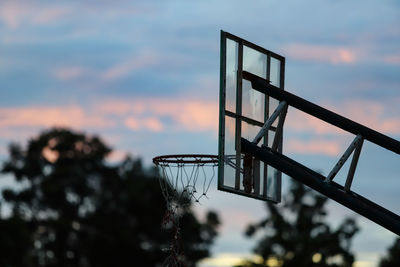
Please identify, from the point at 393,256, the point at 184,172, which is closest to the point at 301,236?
the point at 393,256

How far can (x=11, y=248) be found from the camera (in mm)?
66625

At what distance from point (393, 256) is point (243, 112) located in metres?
50.1

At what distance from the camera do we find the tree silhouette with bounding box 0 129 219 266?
Answer: 245 feet

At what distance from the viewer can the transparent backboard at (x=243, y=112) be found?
18.9 m

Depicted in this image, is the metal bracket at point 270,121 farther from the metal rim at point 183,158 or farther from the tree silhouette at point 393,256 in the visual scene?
the tree silhouette at point 393,256

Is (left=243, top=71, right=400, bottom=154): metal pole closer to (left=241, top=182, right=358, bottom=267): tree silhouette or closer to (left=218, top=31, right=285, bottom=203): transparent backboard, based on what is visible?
(left=218, top=31, right=285, bottom=203): transparent backboard

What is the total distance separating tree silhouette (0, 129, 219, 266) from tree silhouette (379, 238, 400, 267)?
11.6 m

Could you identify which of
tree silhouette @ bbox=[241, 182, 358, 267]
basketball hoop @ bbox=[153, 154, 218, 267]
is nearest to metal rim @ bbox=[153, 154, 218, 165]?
basketball hoop @ bbox=[153, 154, 218, 267]

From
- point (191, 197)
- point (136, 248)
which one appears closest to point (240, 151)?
point (191, 197)

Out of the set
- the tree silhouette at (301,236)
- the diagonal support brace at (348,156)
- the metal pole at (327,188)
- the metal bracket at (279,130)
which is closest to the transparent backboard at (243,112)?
the metal bracket at (279,130)

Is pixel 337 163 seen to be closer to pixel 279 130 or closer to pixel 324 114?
pixel 324 114

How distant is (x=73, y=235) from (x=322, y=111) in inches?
→ 2323

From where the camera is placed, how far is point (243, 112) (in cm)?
1961

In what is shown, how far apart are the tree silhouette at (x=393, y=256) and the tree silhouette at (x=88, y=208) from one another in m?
11.6
